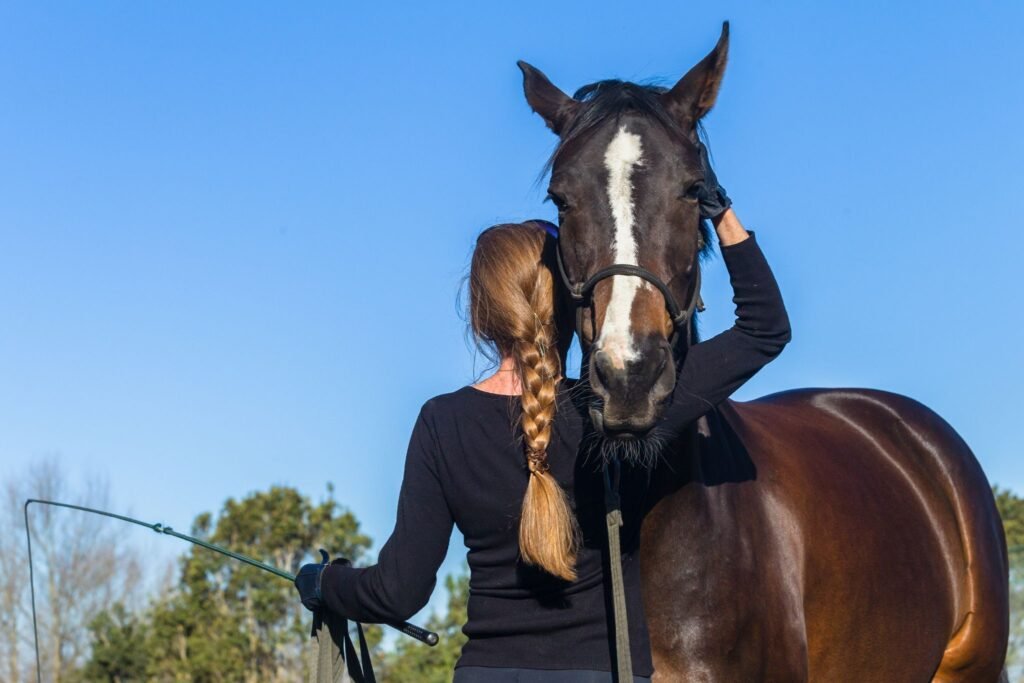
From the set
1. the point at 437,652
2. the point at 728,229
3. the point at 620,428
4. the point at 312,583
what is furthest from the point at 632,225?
the point at 437,652

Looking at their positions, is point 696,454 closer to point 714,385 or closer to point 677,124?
point 714,385

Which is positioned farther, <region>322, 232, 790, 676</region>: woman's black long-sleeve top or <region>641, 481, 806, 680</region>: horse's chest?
<region>641, 481, 806, 680</region>: horse's chest

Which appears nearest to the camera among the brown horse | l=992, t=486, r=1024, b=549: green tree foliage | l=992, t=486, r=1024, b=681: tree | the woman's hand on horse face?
the brown horse

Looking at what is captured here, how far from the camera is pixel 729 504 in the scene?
11.4 ft

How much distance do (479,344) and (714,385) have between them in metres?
0.58

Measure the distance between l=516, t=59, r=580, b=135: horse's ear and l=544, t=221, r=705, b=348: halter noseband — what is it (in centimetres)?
45

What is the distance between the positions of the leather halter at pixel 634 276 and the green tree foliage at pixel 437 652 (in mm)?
7754

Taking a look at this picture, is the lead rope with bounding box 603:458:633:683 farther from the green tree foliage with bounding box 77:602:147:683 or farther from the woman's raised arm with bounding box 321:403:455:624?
the green tree foliage with bounding box 77:602:147:683

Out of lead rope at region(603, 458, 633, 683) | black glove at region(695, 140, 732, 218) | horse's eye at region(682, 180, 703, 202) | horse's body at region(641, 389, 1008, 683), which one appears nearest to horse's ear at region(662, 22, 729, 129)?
black glove at region(695, 140, 732, 218)

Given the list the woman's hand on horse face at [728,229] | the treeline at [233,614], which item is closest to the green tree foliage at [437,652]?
the treeline at [233,614]

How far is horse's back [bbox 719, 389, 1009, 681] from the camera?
388 cm

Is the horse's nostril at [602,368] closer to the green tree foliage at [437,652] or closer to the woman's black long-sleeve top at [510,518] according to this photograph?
the woman's black long-sleeve top at [510,518]

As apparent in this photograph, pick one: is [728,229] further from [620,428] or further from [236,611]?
[236,611]

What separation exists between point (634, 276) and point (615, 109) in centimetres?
56
